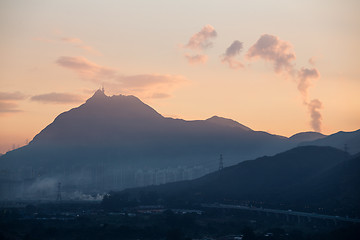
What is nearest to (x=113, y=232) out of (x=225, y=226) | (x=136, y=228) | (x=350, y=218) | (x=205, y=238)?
(x=136, y=228)

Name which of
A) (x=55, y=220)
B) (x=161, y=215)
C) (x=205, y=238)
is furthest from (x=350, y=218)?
(x=55, y=220)

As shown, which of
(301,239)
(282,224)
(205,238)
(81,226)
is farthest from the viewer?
(282,224)

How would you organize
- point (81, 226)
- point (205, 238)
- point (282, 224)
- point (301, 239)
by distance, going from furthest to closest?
point (282, 224), point (81, 226), point (205, 238), point (301, 239)

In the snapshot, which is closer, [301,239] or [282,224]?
[301,239]

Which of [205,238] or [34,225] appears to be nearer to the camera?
[205,238]

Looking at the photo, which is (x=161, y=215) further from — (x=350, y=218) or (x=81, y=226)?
(x=350, y=218)

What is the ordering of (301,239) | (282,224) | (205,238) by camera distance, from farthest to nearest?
1. (282,224)
2. (205,238)
3. (301,239)

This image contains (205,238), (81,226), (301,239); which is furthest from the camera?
(81,226)

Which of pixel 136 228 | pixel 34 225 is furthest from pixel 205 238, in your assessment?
pixel 34 225

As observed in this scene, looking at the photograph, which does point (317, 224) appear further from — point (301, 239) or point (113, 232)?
point (113, 232)

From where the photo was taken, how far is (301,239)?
14462cm

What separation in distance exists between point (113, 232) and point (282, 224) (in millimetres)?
55333

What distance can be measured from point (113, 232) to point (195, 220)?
1409 inches

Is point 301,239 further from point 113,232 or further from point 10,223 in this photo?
point 10,223
